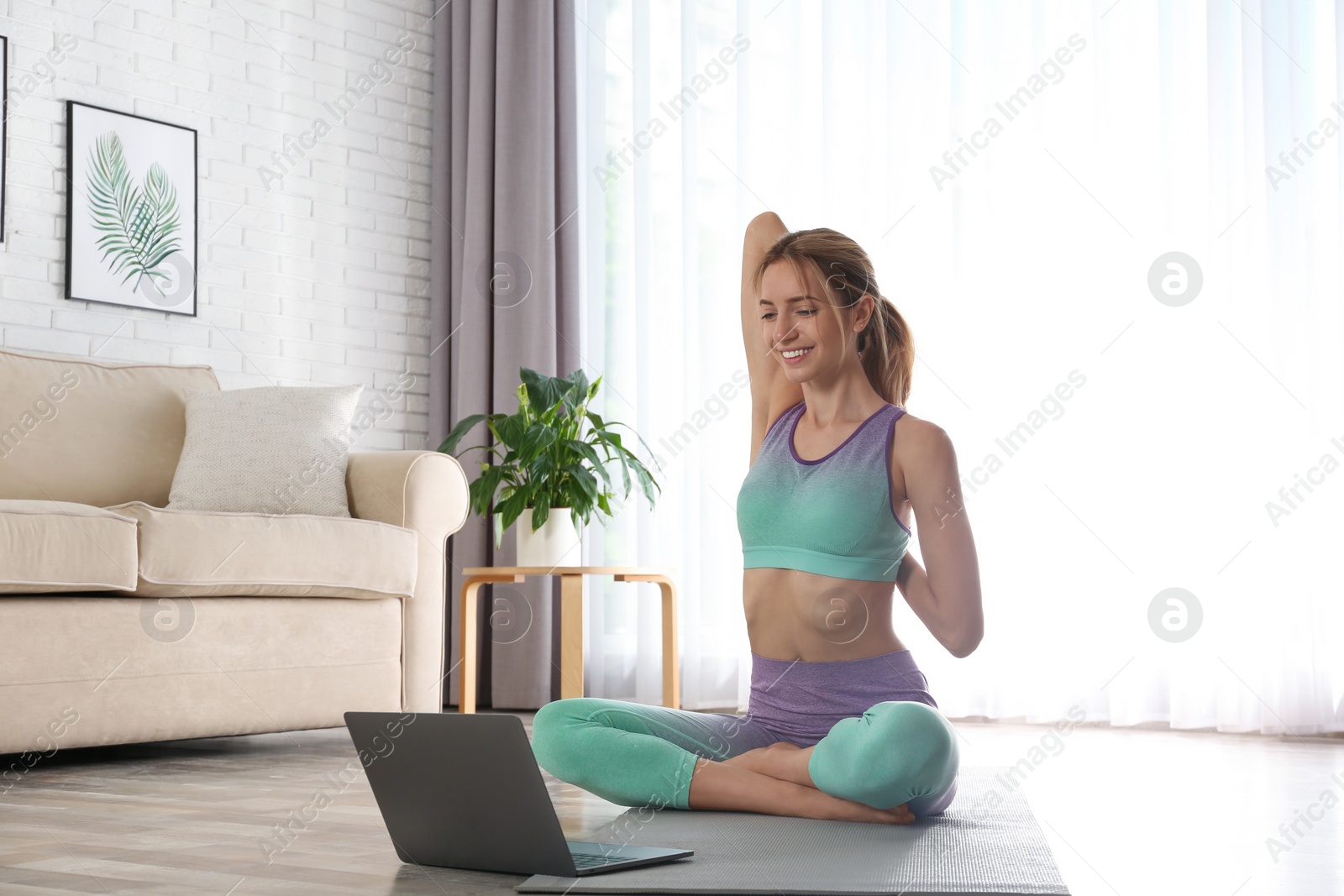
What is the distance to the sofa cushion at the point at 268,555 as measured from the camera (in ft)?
8.44

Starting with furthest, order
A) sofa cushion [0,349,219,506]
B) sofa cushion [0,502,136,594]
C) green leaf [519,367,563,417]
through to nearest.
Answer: green leaf [519,367,563,417], sofa cushion [0,349,219,506], sofa cushion [0,502,136,594]

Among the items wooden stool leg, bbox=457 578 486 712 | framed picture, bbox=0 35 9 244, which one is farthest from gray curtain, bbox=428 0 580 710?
framed picture, bbox=0 35 9 244

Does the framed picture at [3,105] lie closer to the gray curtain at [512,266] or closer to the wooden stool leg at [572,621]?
the gray curtain at [512,266]

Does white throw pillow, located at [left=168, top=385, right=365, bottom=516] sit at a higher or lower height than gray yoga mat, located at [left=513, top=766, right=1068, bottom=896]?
higher

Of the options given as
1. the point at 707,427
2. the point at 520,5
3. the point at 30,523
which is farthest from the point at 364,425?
the point at 30,523

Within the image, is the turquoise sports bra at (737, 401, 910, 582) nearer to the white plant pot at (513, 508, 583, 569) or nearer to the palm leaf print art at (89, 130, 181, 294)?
the white plant pot at (513, 508, 583, 569)

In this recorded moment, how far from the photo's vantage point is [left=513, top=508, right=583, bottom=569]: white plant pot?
3287 mm

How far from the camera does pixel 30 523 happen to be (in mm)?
2379

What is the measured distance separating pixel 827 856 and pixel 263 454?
2185mm

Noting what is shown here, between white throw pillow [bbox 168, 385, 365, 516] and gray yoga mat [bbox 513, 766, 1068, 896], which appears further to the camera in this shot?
white throw pillow [bbox 168, 385, 365, 516]

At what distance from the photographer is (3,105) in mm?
3365

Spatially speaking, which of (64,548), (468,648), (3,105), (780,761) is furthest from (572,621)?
(3,105)

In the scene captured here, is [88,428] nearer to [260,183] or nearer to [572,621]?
[260,183]

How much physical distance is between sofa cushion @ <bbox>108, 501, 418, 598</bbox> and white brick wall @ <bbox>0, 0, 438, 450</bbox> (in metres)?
1.08
